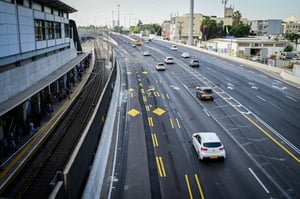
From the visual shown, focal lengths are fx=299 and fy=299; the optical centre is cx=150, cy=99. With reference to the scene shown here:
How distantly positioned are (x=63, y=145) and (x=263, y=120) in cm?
1773

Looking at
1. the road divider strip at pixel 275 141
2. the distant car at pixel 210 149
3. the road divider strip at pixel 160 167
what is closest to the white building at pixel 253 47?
the road divider strip at pixel 275 141

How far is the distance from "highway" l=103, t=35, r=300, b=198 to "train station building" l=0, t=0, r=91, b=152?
7699mm

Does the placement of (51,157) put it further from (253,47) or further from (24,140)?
(253,47)

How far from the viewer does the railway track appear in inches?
604

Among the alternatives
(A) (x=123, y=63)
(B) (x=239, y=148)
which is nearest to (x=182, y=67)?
(A) (x=123, y=63)

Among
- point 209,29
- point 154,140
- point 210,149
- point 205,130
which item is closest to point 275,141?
point 205,130

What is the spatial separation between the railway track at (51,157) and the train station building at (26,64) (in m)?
2.24

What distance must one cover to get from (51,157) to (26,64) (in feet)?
35.3

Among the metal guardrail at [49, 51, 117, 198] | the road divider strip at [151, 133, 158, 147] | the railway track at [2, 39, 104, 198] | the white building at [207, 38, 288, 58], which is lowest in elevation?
the railway track at [2, 39, 104, 198]

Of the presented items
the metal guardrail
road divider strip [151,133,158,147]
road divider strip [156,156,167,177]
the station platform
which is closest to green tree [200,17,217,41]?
the station platform

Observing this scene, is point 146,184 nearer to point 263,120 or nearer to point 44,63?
point 263,120

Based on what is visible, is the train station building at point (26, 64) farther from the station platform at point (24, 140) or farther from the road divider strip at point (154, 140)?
the road divider strip at point (154, 140)

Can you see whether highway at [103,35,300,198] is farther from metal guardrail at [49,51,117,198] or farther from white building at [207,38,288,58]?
white building at [207,38,288,58]

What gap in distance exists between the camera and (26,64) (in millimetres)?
26641
